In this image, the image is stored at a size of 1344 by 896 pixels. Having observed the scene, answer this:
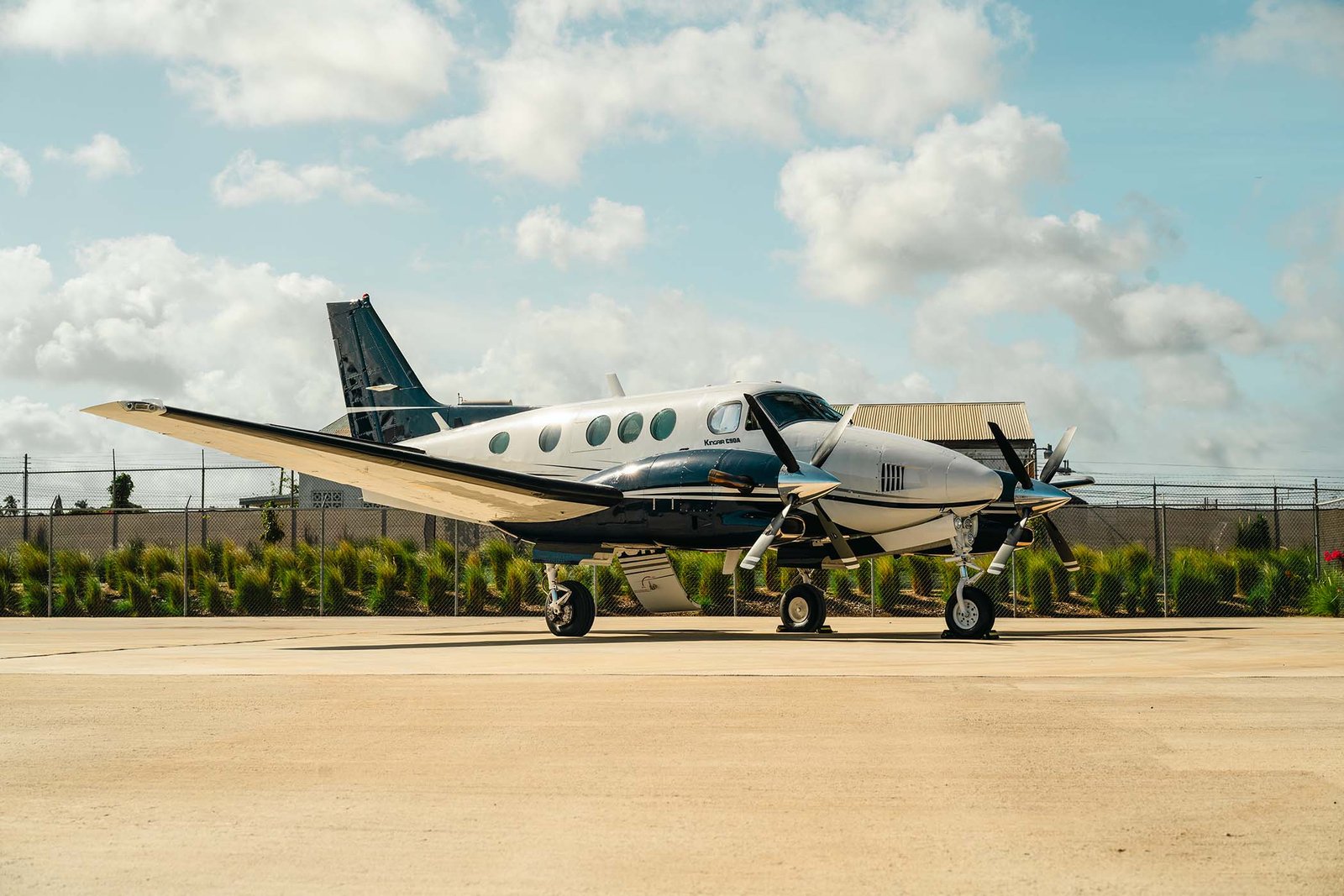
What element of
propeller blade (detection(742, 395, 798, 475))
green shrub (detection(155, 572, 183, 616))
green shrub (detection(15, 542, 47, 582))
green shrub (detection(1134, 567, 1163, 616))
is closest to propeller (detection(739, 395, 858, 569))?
propeller blade (detection(742, 395, 798, 475))

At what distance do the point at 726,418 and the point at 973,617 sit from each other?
191 inches

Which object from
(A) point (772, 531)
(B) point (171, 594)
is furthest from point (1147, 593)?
(B) point (171, 594)

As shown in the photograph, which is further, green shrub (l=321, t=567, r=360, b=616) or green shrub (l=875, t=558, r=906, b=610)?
green shrub (l=321, t=567, r=360, b=616)

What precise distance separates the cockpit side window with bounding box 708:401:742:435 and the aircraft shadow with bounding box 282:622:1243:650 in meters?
3.27

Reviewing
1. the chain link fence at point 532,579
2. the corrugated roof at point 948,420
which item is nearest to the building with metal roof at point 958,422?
the corrugated roof at point 948,420

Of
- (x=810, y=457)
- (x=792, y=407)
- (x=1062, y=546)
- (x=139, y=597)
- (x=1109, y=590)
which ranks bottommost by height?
(x=1109, y=590)

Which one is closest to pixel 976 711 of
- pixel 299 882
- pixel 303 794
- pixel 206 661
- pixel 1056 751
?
pixel 1056 751

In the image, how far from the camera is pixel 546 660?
13.2 meters

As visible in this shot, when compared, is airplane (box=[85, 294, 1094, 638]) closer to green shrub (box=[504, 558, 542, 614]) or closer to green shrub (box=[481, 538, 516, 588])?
green shrub (box=[504, 558, 542, 614])

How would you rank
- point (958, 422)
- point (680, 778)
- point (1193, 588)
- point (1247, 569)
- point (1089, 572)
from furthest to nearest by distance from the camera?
point (958, 422)
point (1089, 572)
point (1247, 569)
point (1193, 588)
point (680, 778)

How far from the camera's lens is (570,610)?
19.2 meters

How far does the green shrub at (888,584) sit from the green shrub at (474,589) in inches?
374

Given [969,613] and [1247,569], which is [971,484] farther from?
[1247,569]

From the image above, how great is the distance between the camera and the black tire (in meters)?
17.2
